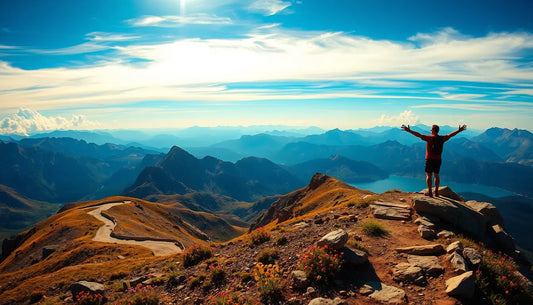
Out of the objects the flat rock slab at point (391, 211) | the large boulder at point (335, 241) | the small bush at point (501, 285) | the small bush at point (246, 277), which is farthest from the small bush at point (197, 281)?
the small bush at point (501, 285)

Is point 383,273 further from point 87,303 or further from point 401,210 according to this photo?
point 87,303

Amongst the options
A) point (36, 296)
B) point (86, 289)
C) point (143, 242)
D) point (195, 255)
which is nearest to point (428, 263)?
point (195, 255)

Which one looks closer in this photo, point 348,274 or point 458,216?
point 348,274

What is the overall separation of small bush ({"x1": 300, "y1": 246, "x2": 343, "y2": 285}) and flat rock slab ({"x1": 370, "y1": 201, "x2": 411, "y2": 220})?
25.7 ft

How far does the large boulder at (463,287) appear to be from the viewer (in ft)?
29.0

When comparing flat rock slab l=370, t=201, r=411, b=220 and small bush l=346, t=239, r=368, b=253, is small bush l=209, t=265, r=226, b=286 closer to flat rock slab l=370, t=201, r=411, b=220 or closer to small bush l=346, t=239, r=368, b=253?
small bush l=346, t=239, r=368, b=253

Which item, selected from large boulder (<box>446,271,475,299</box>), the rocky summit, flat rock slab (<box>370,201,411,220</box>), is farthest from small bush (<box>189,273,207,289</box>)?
flat rock slab (<box>370,201,411,220</box>)

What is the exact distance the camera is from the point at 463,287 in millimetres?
8867

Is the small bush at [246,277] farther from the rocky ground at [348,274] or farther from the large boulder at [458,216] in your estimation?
the large boulder at [458,216]

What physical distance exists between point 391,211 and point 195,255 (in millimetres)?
14322

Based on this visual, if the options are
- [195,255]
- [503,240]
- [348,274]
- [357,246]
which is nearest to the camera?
[348,274]

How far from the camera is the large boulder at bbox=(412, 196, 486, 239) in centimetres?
1453

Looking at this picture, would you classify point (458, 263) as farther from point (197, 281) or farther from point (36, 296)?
point (36, 296)

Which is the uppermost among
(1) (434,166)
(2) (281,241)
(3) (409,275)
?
(1) (434,166)
